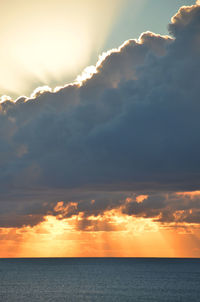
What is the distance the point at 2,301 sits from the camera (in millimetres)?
145125

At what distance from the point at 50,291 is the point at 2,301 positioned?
4017cm

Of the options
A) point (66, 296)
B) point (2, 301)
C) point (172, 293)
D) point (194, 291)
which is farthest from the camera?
point (194, 291)

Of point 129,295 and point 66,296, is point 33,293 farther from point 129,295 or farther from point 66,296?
point 129,295

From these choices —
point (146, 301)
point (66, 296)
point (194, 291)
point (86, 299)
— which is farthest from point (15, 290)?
point (194, 291)

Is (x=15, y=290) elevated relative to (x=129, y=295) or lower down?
elevated

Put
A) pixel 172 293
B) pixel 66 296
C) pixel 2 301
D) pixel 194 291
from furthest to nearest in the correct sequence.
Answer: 1. pixel 194 291
2. pixel 172 293
3. pixel 66 296
4. pixel 2 301

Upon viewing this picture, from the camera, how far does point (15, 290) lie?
186 meters

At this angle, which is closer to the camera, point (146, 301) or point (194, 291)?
point (146, 301)

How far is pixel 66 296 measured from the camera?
163 meters

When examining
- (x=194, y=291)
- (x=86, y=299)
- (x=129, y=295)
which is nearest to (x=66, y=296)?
(x=86, y=299)

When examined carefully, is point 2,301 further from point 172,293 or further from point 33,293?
point 172,293

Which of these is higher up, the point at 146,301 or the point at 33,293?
the point at 33,293

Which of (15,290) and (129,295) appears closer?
(129,295)

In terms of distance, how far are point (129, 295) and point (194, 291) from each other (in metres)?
41.0
